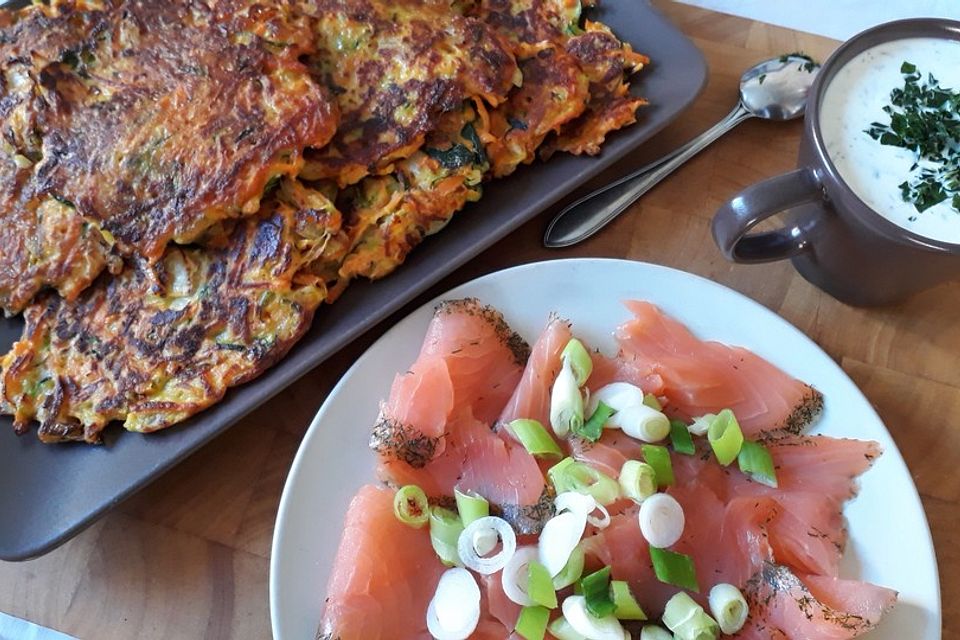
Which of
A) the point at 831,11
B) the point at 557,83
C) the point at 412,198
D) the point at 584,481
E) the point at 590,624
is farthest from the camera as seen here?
the point at 831,11

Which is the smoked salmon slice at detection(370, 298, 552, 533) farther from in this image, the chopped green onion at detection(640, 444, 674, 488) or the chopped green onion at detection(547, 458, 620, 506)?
the chopped green onion at detection(640, 444, 674, 488)

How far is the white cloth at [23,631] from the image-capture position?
1.39 m

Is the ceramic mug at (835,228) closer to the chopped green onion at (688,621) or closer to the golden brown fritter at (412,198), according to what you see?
the golden brown fritter at (412,198)

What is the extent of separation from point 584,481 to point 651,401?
20cm

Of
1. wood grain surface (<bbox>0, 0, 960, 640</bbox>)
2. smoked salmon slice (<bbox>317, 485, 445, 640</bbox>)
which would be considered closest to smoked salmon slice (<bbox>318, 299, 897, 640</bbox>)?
smoked salmon slice (<bbox>317, 485, 445, 640</bbox>)

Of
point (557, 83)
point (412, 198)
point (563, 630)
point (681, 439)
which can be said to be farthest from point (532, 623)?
point (557, 83)

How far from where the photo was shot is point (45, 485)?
134 cm

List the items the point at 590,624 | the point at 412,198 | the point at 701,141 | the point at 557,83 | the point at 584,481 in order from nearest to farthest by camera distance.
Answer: the point at 590,624 < the point at 584,481 < the point at 412,198 < the point at 557,83 < the point at 701,141

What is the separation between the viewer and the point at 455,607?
126cm

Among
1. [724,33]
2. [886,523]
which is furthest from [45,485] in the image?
[724,33]

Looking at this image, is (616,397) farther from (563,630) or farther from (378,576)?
(378,576)

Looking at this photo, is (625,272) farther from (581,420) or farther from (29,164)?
(29,164)

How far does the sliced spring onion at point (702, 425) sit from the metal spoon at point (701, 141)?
0.46 metres

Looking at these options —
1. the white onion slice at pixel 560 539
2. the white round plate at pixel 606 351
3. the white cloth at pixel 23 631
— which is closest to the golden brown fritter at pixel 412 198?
the white round plate at pixel 606 351
